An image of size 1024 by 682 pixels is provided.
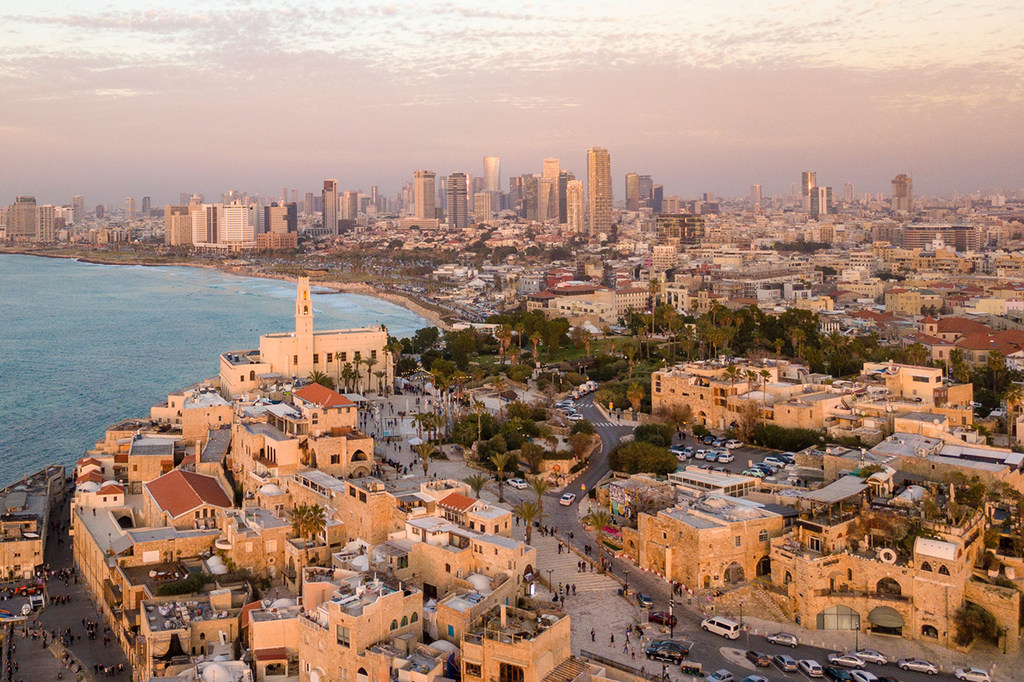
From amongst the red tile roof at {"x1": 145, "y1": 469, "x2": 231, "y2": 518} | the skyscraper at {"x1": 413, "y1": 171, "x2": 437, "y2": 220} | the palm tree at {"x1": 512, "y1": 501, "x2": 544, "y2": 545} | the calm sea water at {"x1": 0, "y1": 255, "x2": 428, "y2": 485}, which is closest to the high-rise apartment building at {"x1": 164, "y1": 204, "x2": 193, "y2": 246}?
the skyscraper at {"x1": 413, "y1": 171, "x2": 437, "y2": 220}

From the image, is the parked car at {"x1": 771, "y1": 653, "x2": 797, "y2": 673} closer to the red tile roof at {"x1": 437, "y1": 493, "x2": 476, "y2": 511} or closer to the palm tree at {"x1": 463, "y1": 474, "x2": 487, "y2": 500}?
the red tile roof at {"x1": 437, "y1": 493, "x2": 476, "y2": 511}

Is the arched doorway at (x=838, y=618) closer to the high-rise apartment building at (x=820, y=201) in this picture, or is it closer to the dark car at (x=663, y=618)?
the dark car at (x=663, y=618)

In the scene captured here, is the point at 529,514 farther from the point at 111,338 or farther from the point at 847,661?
the point at 111,338

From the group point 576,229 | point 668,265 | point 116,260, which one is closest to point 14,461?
point 668,265

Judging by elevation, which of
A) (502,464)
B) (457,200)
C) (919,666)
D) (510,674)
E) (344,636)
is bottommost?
(919,666)

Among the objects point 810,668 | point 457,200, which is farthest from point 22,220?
point 810,668

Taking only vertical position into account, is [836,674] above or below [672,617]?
below

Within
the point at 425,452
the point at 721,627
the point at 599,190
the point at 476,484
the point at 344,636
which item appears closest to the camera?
the point at 344,636
